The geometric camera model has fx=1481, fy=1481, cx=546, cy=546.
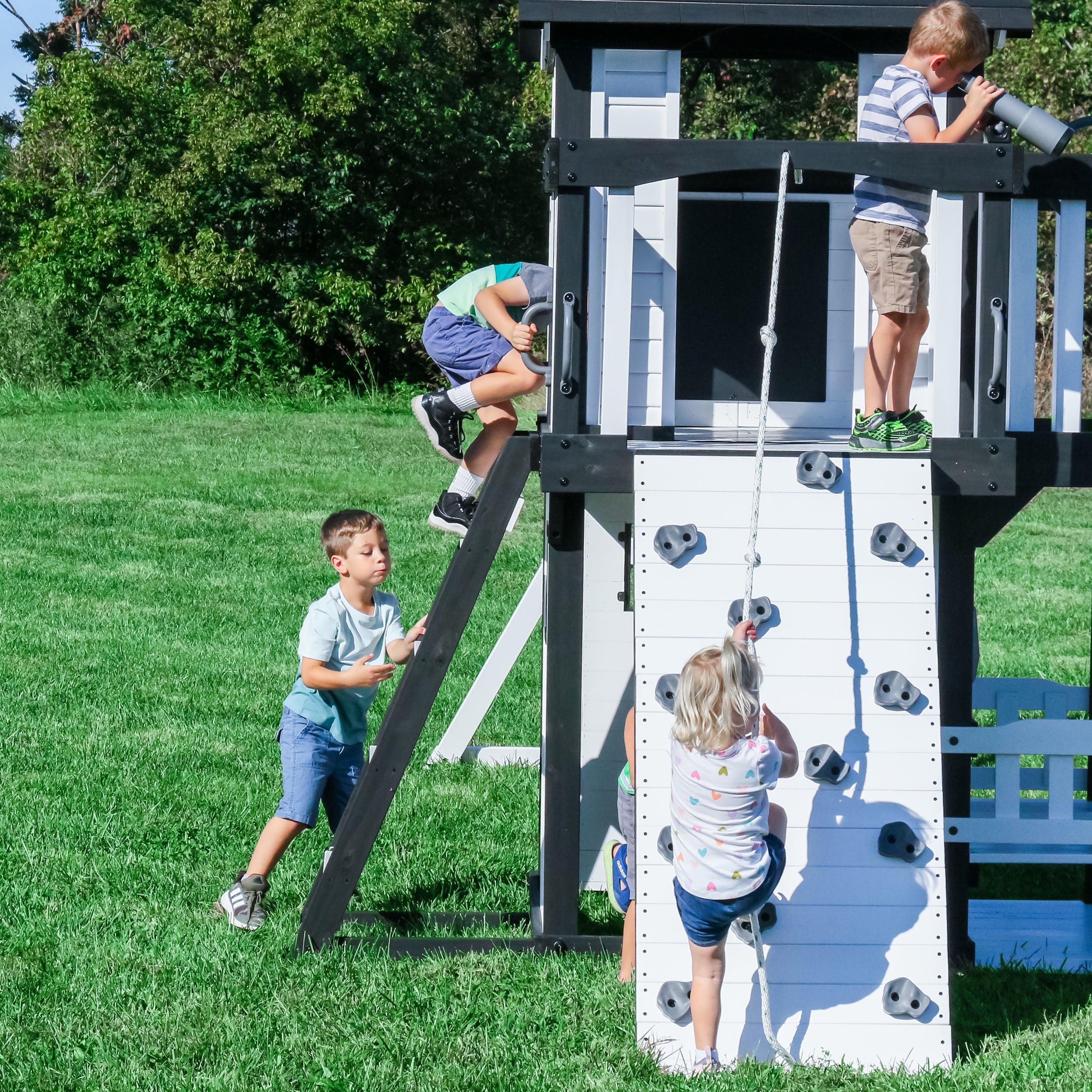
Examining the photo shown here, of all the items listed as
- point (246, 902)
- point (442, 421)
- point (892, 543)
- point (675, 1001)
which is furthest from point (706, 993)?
point (442, 421)

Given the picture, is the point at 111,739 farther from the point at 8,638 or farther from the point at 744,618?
the point at 744,618

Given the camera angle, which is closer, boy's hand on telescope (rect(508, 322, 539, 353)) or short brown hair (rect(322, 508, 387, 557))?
short brown hair (rect(322, 508, 387, 557))

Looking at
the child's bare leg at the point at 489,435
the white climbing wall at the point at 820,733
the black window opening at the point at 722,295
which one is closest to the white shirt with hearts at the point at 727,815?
the white climbing wall at the point at 820,733

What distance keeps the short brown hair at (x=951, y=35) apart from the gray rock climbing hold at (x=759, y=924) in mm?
2900

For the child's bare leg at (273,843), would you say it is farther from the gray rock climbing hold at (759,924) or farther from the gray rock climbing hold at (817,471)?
the gray rock climbing hold at (817,471)

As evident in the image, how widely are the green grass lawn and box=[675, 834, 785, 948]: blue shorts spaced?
0.38 m

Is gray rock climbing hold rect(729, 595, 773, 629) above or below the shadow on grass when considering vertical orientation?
above

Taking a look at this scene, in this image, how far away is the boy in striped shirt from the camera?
502cm

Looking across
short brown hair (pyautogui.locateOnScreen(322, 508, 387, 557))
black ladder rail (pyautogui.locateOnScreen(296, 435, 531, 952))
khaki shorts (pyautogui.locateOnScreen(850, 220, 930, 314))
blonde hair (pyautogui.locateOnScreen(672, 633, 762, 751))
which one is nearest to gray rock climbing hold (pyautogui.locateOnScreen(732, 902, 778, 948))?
blonde hair (pyautogui.locateOnScreen(672, 633, 762, 751))

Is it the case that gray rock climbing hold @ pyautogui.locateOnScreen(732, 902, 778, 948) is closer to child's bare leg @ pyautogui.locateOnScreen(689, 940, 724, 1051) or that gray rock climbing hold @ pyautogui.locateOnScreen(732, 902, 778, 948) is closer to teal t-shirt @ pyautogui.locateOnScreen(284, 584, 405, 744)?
child's bare leg @ pyautogui.locateOnScreen(689, 940, 724, 1051)

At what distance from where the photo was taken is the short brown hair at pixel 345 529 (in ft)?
17.3

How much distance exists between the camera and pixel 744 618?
14.8ft

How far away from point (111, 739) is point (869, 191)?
504cm

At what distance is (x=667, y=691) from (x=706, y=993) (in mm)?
875
